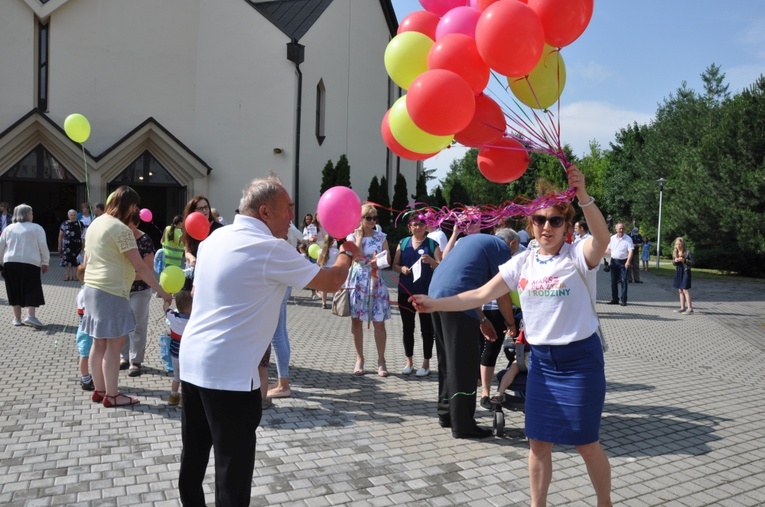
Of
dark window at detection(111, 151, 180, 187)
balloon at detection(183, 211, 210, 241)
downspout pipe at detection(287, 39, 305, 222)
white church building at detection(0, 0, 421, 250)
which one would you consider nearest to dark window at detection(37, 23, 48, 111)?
white church building at detection(0, 0, 421, 250)

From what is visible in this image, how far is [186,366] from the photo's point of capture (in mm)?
2916

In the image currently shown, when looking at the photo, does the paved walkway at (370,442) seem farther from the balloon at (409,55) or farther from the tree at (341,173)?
the tree at (341,173)

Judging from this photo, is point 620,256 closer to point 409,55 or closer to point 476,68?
point 409,55

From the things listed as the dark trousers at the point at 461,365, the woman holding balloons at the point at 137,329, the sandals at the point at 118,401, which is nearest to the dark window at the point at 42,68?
the woman holding balloons at the point at 137,329

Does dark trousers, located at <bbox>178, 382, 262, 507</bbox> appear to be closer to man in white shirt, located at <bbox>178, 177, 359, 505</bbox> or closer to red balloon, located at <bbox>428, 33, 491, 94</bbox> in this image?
man in white shirt, located at <bbox>178, 177, 359, 505</bbox>

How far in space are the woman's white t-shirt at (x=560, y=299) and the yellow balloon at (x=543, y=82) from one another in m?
1.25

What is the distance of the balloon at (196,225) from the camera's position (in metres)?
6.06

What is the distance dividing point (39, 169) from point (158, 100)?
4766 millimetres

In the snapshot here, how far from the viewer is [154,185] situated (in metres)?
22.4

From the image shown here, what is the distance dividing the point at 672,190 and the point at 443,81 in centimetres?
4334

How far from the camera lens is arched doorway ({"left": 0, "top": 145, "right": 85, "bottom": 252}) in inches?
829

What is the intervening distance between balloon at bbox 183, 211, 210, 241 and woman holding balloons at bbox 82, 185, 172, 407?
0.58 metres

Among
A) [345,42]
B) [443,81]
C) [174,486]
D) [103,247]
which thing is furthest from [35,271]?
[345,42]

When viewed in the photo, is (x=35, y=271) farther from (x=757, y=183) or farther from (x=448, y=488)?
(x=757, y=183)
